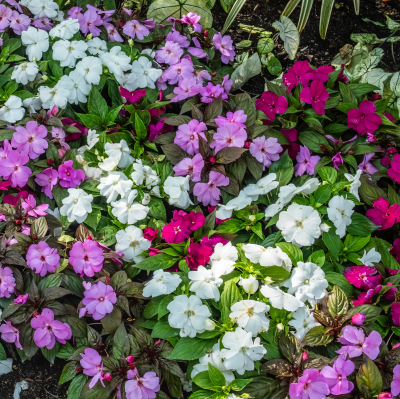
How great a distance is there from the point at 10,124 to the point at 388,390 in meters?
2.19

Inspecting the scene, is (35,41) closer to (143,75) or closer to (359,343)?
(143,75)

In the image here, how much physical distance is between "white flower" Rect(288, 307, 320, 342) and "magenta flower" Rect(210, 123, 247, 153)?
32.9 inches

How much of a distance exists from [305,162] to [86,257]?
1.24 meters

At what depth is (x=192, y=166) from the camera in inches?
80.7

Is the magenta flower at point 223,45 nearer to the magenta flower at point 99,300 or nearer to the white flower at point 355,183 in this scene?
the white flower at point 355,183

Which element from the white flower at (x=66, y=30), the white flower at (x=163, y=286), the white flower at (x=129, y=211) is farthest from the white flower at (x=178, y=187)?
the white flower at (x=66, y=30)

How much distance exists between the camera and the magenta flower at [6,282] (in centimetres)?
176

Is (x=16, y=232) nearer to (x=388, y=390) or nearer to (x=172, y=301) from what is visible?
(x=172, y=301)

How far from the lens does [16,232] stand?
188 centimetres

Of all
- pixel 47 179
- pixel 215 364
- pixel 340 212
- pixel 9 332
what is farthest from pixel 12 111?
pixel 340 212

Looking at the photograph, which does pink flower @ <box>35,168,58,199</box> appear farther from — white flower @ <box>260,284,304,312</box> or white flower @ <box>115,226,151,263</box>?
white flower @ <box>260,284,304,312</box>

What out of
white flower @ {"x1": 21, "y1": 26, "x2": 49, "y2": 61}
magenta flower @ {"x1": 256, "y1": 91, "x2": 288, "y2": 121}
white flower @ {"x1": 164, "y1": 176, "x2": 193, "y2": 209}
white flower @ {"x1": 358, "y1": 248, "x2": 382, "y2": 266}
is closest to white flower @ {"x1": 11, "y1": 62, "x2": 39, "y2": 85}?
white flower @ {"x1": 21, "y1": 26, "x2": 49, "y2": 61}

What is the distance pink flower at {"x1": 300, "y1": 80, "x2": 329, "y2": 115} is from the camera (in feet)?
7.14

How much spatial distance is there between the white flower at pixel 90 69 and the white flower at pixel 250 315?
4.83ft
